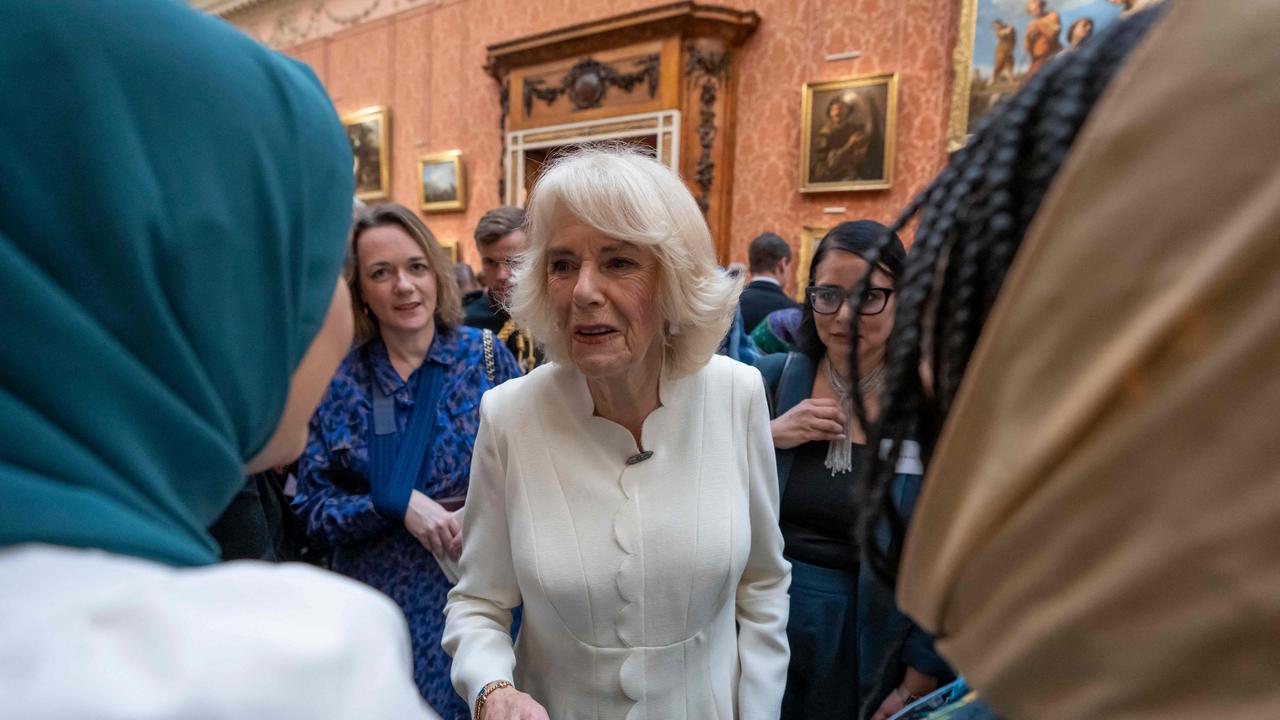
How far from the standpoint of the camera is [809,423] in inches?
84.9

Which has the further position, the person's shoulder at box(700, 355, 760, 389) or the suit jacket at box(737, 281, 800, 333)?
the suit jacket at box(737, 281, 800, 333)

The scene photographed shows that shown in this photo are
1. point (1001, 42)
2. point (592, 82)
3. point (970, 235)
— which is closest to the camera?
point (970, 235)

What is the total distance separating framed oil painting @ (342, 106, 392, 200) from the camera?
11.6 m

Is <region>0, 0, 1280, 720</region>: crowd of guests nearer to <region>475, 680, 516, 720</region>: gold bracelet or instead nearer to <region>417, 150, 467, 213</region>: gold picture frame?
<region>475, 680, 516, 720</region>: gold bracelet

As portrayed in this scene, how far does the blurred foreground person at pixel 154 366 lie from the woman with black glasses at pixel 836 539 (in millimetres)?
1596

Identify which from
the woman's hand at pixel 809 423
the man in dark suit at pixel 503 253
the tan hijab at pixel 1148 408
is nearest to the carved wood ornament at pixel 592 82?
the man in dark suit at pixel 503 253

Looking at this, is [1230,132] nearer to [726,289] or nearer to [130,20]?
[130,20]

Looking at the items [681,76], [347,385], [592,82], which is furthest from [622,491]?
[592,82]

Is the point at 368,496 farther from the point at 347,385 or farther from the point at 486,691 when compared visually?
the point at 486,691

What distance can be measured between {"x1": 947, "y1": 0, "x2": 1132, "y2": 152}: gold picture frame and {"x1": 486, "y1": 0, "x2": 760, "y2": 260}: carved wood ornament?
7.57 ft

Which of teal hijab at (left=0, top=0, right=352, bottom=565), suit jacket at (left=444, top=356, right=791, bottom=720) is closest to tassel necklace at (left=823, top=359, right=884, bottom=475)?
suit jacket at (left=444, top=356, right=791, bottom=720)

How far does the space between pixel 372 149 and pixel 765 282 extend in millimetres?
9379

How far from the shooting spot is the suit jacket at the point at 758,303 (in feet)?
14.2

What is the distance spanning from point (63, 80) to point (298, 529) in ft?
7.00
